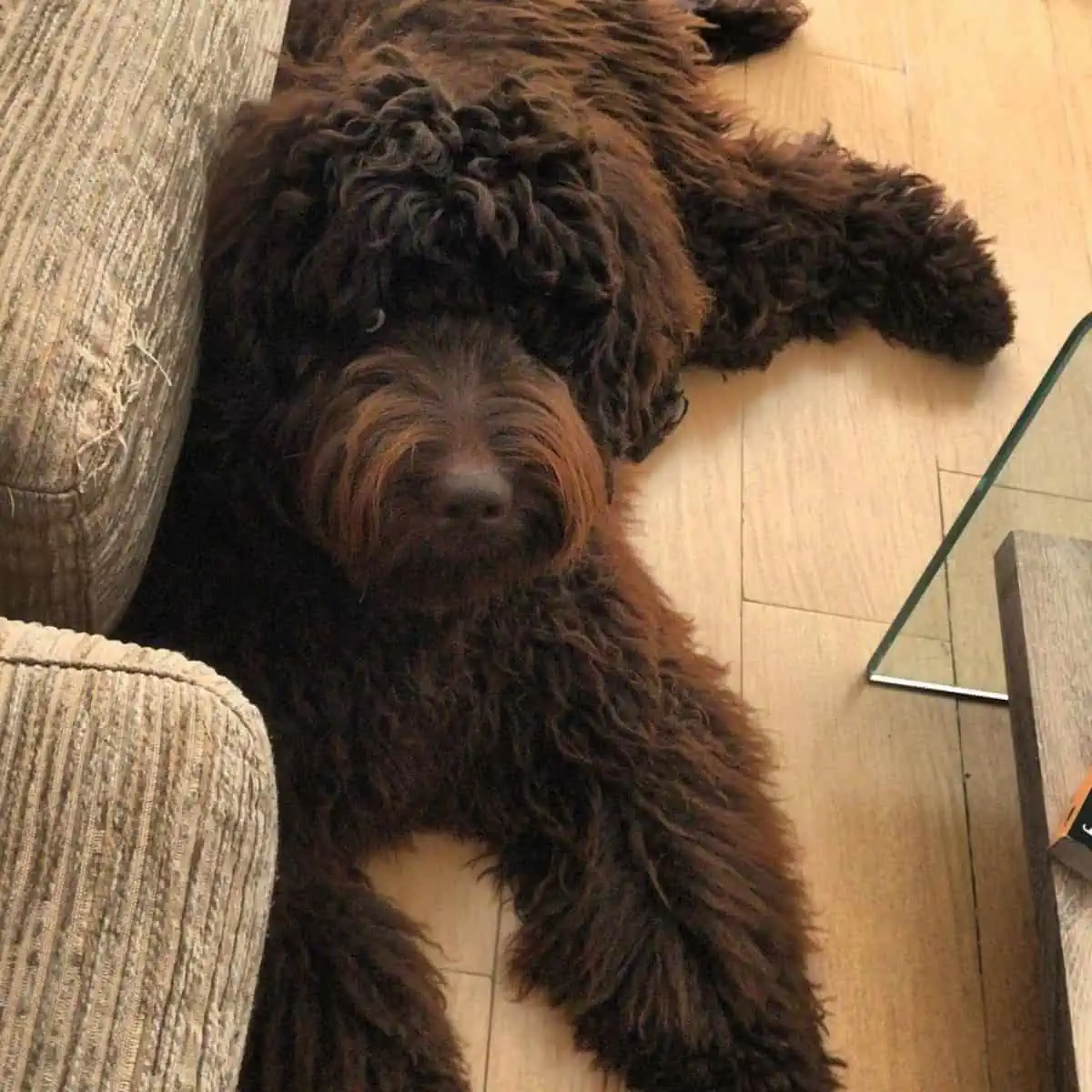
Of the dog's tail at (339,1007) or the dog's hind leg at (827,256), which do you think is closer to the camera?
the dog's tail at (339,1007)

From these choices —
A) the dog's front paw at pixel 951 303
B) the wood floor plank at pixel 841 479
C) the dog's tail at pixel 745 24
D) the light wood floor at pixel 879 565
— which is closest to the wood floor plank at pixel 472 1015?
the light wood floor at pixel 879 565

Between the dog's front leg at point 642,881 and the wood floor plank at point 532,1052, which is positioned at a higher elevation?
the dog's front leg at point 642,881

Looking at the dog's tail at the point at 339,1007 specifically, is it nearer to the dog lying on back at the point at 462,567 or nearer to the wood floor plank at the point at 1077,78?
the dog lying on back at the point at 462,567

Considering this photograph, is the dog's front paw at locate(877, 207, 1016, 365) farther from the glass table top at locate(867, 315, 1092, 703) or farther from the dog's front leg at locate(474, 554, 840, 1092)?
the dog's front leg at locate(474, 554, 840, 1092)

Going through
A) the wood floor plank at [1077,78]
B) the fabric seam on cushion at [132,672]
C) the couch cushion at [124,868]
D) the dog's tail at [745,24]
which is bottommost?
the wood floor plank at [1077,78]

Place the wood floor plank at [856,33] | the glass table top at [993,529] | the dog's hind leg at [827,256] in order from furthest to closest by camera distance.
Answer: the wood floor plank at [856,33], the dog's hind leg at [827,256], the glass table top at [993,529]

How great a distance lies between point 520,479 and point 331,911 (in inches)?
20.2

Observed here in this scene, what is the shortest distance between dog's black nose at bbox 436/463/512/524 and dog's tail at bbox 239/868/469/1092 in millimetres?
472

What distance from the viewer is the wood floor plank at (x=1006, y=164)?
2008 mm

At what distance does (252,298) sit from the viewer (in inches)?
42.3

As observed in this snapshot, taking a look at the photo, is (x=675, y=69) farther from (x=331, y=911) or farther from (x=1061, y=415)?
(x=331, y=911)

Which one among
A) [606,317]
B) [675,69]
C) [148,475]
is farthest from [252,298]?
[675,69]

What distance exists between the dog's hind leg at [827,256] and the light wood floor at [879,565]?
0.05m

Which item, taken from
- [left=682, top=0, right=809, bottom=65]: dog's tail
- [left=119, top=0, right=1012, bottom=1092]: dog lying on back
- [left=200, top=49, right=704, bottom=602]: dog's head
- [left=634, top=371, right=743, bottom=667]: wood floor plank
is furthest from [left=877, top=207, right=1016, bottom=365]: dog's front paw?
[left=200, top=49, right=704, bottom=602]: dog's head
